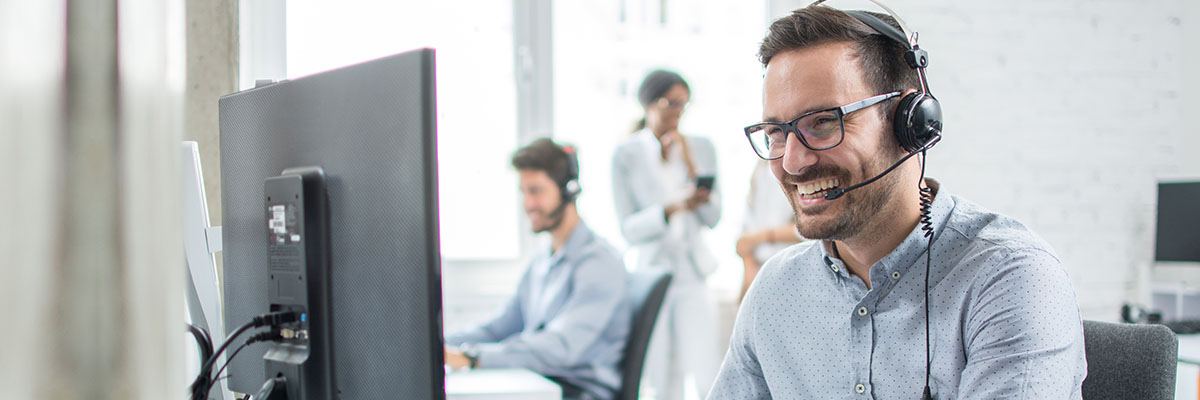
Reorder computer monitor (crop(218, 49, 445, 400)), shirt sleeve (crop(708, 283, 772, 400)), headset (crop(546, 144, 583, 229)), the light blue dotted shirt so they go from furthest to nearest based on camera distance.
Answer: headset (crop(546, 144, 583, 229)) < shirt sleeve (crop(708, 283, 772, 400)) < the light blue dotted shirt < computer monitor (crop(218, 49, 445, 400))

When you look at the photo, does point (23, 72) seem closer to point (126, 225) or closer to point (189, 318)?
point (126, 225)

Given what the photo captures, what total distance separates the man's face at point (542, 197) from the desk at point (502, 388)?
70 centimetres

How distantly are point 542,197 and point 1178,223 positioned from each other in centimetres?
254

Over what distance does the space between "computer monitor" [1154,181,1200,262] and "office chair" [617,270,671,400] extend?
2370mm

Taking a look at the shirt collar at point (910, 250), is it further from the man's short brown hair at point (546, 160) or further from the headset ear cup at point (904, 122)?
the man's short brown hair at point (546, 160)

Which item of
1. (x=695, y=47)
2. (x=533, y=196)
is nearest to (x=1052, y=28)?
(x=695, y=47)

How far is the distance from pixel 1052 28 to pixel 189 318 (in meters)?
4.07

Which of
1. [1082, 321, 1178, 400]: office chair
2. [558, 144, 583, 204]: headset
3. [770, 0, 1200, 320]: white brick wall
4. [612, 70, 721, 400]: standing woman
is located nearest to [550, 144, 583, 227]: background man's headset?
[558, 144, 583, 204]: headset

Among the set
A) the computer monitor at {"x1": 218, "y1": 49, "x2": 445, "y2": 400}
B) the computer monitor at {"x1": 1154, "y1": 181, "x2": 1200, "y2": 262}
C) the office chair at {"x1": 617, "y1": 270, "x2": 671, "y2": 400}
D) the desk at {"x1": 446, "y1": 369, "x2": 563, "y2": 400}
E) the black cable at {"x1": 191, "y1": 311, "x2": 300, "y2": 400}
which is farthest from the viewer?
the computer monitor at {"x1": 1154, "y1": 181, "x2": 1200, "y2": 262}

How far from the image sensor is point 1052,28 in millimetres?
3975

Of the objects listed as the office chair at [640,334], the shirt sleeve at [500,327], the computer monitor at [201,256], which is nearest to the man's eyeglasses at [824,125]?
the computer monitor at [201,256]

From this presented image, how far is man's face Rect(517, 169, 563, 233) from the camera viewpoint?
2.46m

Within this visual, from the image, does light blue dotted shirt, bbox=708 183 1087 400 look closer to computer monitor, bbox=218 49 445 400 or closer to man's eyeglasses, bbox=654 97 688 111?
computer monitor, bbox=218 49 445 400

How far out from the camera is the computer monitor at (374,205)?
2.28 feet
